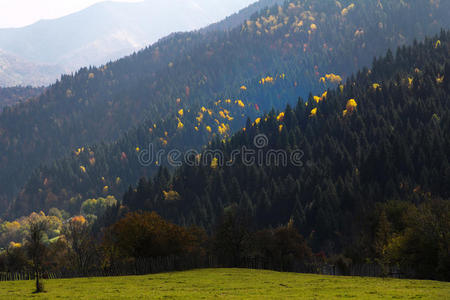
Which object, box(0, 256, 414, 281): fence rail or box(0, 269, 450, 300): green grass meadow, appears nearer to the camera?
box(0, 269, 450, 300): green grass meadow

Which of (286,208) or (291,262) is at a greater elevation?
(286,208)

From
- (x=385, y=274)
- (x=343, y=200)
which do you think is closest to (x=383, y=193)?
(x=343, y=200)

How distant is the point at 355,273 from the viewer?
8388cm

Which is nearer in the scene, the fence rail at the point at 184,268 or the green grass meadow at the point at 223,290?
the green grass meadow at the point at 223,290

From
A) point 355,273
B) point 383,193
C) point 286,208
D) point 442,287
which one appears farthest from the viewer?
point 286,208

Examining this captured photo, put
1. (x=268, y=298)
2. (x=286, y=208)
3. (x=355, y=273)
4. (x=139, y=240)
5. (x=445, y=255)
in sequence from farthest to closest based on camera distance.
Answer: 1. (x=286, y=208)
2. (x=139, y=240)
3. (x=355, y=273)
4. (x=445, y=255)
5. (x=268, y=298)

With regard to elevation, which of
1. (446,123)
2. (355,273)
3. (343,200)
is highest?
(446,123)

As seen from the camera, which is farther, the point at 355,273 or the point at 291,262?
the point at 291,262

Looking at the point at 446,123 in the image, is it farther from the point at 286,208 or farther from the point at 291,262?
the point at 291,262

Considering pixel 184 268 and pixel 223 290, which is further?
pixel 184 268

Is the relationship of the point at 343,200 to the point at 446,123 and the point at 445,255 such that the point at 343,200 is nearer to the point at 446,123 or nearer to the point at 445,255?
the point at 446,123

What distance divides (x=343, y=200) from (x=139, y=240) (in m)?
94.3

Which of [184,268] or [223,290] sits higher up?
[184,268]

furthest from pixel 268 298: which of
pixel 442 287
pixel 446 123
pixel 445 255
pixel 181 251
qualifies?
pixel 446 123
